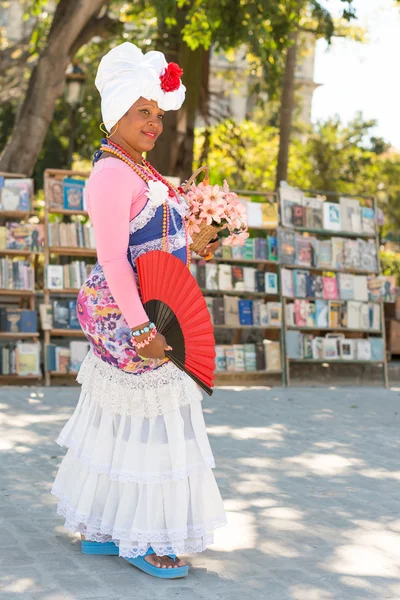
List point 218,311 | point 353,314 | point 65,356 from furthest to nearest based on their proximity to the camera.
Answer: point 353,314 → point 218,311 → point 65,356

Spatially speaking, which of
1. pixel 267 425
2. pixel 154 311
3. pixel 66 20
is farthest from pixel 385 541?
pixel 66 20

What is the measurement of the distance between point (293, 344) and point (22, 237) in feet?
11.4

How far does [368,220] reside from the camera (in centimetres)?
1303

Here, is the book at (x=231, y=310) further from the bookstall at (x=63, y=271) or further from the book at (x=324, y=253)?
the bookstall at (x=63, y=271)

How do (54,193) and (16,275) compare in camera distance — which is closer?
(16,275)

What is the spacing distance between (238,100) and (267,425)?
4293 centimetres

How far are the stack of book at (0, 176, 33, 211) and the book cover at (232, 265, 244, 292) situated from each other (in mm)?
2582

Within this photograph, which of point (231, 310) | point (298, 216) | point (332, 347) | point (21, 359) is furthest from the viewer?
point (332, 347)

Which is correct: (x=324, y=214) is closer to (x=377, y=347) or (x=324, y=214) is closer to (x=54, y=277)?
(x=377, y=347)

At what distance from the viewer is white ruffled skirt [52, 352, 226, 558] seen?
402 centimetres

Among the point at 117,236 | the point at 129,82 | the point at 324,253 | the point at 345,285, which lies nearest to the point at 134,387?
the point at 117,236

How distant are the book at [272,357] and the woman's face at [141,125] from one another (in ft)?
26.6

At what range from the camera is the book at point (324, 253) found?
494 inches

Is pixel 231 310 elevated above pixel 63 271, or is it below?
below
